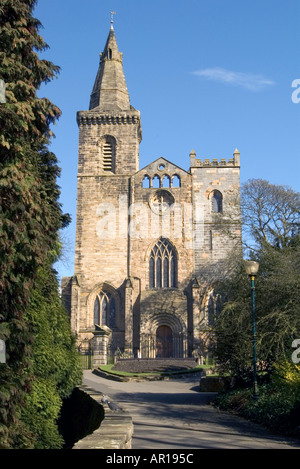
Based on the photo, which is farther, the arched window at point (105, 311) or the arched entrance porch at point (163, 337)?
the arched window at point (105, 311)

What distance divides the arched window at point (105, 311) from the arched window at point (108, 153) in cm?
1033

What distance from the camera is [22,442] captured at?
371 inches

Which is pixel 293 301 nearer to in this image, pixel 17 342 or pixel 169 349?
pixel 17 342

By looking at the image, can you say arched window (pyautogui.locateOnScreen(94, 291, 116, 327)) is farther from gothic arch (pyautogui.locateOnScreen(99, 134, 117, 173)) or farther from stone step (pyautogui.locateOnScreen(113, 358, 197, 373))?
gothic arch (pyautogui.locateOnScreen(99, 134, 117, 173))

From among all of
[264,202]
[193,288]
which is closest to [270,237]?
[264,202]

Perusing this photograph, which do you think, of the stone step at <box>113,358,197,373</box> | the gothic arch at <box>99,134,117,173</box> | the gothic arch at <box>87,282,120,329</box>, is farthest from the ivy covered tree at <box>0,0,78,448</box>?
the gothic arch at <box>99,134,117,173</box>

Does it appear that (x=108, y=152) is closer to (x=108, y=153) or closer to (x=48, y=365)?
(x=108, y=153)

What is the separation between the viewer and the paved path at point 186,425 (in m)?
9.07

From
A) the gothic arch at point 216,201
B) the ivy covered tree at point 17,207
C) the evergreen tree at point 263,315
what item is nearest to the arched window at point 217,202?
the gothic arch at point 216,201

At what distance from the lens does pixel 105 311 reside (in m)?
38.6

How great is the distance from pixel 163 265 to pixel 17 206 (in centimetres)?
3110

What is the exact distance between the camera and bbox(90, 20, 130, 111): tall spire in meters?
43.3

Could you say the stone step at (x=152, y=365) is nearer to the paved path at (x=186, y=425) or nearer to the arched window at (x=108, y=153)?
the paved path at (x=186, y=425)

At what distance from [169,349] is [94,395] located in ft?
85.6
